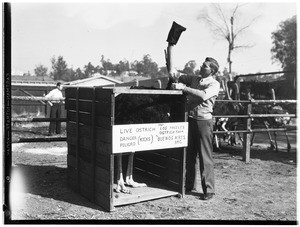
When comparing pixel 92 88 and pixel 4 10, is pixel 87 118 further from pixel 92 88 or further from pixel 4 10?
pixel 4 10

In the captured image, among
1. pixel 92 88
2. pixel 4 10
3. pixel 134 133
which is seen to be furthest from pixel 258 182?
pixel 4 10

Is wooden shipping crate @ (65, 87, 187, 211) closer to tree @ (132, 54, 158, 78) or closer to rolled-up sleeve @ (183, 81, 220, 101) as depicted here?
rolled-up sleeve @ (183, 81, 220, 101)

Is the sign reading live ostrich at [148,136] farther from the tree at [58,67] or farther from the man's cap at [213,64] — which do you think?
the tree at [58,67]

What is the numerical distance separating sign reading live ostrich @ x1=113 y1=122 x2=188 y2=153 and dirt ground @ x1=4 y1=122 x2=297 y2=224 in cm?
81

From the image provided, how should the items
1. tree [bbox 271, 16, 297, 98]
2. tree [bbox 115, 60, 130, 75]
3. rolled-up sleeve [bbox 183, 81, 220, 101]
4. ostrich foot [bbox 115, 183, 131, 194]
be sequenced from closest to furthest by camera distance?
rolled-up sleeve [bbox 183, 81, 220, 101] → ostrich foot [bbox 115, 183, 131, 194] → tree [bbox 271, 16, 297, 98] → tree [bbox 115, 60, 130, 75]

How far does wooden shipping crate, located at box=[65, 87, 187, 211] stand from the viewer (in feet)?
15.1

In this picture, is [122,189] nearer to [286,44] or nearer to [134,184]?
[134,184]

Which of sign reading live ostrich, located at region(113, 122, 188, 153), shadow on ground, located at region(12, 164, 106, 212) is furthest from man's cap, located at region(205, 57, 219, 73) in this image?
shadow on ground, located at region(12, 164, 106, 212)

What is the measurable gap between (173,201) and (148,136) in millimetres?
1053

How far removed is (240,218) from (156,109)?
6.08 feet

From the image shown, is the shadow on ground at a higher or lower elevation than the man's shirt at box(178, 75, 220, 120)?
lower

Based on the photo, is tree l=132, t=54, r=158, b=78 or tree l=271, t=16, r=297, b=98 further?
tree l=132, t=54, r=158, b=78

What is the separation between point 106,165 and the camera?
4.67 metres

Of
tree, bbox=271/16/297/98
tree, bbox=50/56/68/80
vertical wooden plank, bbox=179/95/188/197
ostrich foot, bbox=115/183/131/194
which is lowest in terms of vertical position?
ostrich foot, bbox=115/183/131/194
